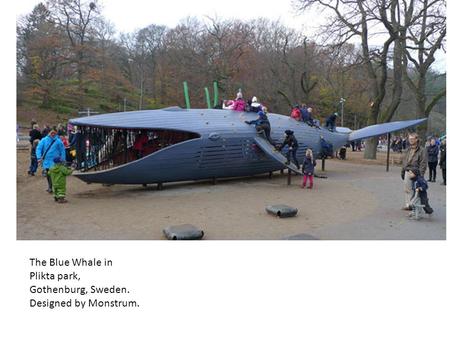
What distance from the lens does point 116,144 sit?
44.2ft

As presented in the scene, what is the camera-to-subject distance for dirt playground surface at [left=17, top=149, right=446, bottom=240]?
29.1 ft

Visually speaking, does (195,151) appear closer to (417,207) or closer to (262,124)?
(262,124)

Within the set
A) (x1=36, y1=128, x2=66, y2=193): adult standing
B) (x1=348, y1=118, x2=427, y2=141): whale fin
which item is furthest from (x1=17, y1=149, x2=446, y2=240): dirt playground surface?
(x1=348, y1=118, x2=427, y2=141): whale fin

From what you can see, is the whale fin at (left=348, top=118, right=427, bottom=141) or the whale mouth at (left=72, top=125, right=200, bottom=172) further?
the whale fin at (left=348, top=118, right=427, bottom=141)

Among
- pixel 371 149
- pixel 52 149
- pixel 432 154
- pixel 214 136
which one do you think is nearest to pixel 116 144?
pixel 52 149

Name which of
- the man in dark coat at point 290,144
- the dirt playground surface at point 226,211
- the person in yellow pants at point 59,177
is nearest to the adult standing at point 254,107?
the man in dark coat at point 290,144

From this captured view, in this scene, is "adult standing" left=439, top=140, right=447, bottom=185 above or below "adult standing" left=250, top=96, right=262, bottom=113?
below

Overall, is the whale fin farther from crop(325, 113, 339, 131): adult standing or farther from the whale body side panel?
the whale body side panel

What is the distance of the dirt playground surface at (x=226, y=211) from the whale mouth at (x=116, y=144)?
1040mm

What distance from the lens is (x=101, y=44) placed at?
59.3 meters

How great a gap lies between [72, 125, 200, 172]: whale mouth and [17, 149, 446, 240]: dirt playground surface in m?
1.04

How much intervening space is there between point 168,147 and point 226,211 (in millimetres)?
3359

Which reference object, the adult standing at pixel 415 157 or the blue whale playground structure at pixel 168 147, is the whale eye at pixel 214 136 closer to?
the blue whale playground structure at pixel 168 147

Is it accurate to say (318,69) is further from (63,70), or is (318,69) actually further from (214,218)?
A: (214,218)
